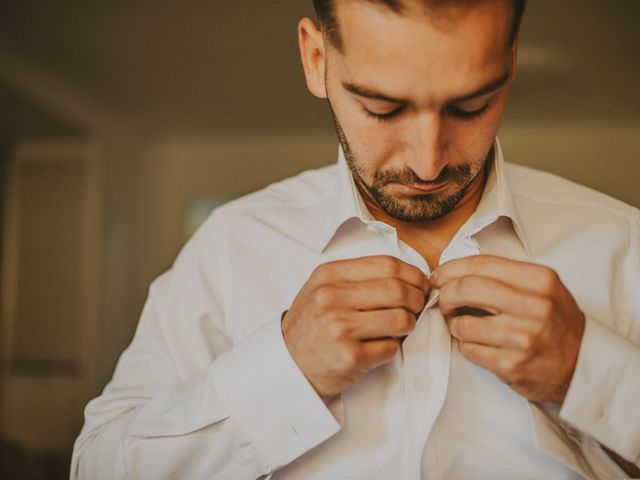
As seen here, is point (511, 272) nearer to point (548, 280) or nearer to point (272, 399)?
point (548, 280)

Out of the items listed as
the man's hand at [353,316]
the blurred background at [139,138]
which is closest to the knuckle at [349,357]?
the man's hand at [353,316]

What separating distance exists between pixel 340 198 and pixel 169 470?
1.66 feet

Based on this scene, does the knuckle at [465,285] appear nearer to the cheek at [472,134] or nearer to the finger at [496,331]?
the finger at [496,331]

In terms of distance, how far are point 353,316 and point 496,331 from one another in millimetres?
180

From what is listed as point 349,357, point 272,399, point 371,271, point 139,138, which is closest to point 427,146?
point 371,271

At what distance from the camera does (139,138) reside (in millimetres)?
5754

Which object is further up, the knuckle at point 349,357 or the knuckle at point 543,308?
the knuckle at point 543,308

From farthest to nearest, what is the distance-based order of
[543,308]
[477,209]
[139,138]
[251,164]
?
[251,164]
[139,138]
[477,209]
[543,308]

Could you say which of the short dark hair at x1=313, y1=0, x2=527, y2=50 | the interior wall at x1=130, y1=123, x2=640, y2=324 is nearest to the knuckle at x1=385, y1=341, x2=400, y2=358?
the short dark hair at x1=313, y1=0, x2=527, y2=50

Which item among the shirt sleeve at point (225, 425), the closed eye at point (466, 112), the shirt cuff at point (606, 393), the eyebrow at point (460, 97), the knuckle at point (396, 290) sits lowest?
the shirt sleeve at point (225, 425)

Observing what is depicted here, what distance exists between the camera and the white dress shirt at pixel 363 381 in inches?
31.4

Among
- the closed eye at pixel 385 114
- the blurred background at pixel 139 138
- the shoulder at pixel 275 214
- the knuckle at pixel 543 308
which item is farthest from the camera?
the blurred background at pixel 139 138

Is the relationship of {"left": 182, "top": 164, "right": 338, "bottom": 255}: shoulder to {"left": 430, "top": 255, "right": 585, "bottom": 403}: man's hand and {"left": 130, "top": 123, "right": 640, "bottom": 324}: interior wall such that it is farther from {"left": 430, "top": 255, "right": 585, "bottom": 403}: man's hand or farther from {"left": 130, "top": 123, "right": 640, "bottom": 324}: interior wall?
{"left": 130, "top": 123, "right": 640, "bottom": 324}: interior wall

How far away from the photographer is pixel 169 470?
0.87 meters
